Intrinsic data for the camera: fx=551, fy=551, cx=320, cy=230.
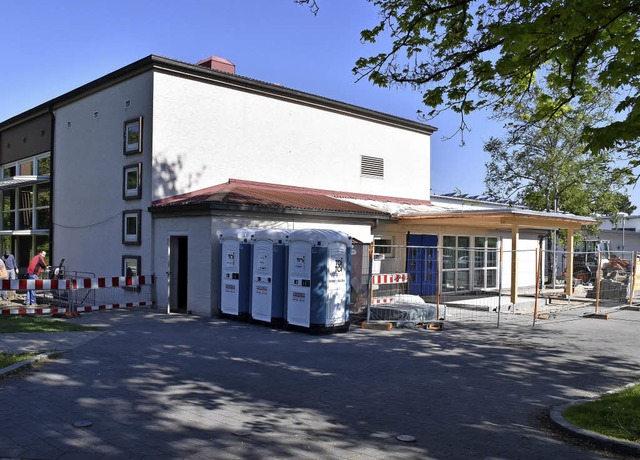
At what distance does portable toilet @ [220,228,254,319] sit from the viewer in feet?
46.3

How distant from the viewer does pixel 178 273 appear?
16.8 metres

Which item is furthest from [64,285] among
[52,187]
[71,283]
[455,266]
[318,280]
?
[455,266]

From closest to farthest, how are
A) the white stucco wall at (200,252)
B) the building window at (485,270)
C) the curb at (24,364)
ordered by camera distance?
the curb at (24,364), the white stucco wall at (200,252), the building window at (485,270)

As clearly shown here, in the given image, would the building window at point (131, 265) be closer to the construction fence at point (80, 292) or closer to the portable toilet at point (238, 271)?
the construction fence at point (80, 292)

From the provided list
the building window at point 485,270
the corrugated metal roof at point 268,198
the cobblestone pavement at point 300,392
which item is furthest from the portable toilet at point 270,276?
the building window at point 485,270

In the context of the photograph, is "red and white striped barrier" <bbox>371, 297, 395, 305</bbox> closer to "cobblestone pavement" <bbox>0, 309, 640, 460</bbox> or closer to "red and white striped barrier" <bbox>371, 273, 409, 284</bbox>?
"red and white striped barrier" <bbox>371, 273, 409, 284</bbox>

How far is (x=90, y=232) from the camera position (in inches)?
776

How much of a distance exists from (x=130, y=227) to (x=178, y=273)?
8.04 ft

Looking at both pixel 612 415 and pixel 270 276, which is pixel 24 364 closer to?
→ pixel 270 276

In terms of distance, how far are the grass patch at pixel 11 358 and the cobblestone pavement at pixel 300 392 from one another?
1.19 ft

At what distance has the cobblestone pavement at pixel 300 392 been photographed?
5574 millimetres

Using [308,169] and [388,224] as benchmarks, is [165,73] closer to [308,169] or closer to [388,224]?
[308,169]

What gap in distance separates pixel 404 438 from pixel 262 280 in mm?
8154

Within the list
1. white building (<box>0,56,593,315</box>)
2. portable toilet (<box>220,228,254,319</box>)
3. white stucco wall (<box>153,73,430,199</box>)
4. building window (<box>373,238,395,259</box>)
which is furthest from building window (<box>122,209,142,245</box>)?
building window (<box>373,238,395,259</box>)
